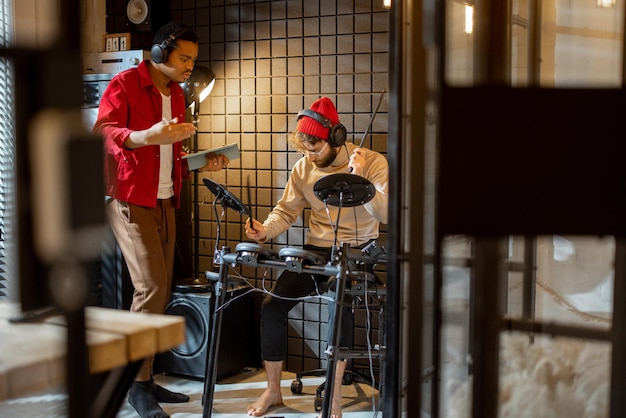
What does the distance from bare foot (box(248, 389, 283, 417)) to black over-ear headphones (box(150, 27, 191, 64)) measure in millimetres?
1505

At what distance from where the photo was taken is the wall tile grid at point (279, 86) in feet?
12.4

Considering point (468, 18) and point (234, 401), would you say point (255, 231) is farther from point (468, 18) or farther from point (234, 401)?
point (468, 18)

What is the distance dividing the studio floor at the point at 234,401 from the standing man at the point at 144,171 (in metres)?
0.28

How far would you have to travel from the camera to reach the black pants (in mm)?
3395

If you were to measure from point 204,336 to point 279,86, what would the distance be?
4.32 ft

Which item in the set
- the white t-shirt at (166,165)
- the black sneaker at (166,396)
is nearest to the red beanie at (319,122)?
the white t-shirt at (166,165)

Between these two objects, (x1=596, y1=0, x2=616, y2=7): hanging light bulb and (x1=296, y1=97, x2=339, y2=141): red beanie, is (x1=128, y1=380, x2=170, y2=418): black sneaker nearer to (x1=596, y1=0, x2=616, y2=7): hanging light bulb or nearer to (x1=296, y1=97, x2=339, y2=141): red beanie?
(x1=296, y1=97, x2=339, y2=141): red beanie

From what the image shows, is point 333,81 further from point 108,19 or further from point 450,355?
point 450,355

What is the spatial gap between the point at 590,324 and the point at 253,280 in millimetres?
2882

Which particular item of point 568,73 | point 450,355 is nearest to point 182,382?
point 450,355

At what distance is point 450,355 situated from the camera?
4.83 ft

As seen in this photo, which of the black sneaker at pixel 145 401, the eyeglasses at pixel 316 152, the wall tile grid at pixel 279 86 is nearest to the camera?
the black sneaker at pixel 145 401

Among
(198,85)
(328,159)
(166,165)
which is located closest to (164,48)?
(166,165)

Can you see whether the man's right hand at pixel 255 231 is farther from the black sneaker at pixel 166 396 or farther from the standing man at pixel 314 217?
the black sneaker at pixel 166 396
